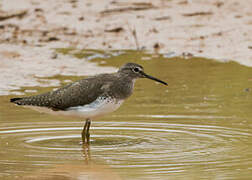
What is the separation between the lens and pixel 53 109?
958 cm

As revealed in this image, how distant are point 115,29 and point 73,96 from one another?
9.52m

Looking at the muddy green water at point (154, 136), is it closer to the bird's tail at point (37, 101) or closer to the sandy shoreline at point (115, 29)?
the bird's tail at point (37, 101)

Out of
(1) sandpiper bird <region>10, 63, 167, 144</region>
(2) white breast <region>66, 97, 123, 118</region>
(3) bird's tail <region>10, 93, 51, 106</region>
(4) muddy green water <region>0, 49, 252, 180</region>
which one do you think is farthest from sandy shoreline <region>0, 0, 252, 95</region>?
(2) white breast <region>66, 97, 123, 118</region>

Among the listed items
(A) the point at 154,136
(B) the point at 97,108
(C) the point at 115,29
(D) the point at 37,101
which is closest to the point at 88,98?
(B) the point at 97,108

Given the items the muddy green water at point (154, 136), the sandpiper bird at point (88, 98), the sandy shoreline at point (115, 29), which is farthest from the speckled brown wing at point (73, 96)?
the sandy shoreline at point (115, 29)

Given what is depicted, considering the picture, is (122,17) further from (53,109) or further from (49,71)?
(53,109)

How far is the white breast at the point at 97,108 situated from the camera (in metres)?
9.27

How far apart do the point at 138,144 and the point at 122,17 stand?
426 inches

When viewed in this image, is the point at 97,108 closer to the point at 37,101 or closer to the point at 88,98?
the point at 88,98

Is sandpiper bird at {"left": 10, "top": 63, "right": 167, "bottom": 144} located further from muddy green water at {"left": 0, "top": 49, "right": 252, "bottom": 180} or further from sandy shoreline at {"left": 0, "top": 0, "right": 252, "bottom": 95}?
sandy shoreline at {"left": 0, "top": 0, "right": 252, "bottom": 95}

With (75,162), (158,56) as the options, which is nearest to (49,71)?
(158,56)

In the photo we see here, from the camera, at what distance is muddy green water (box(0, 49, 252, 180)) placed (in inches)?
304

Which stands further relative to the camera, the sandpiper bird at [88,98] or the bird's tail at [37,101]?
the bird's tail at [37,101]

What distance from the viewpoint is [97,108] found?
365 inches
